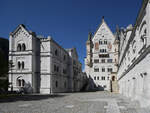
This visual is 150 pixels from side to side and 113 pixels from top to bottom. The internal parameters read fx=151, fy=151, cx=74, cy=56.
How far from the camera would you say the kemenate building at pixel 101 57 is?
60.2 metres

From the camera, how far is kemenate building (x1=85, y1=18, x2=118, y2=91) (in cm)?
6016

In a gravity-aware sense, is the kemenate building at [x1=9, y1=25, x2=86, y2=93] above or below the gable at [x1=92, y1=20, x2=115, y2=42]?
below

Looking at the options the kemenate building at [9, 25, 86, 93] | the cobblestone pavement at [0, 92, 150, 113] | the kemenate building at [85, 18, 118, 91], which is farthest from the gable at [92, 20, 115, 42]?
the cobblestone pavement at [0, 92, 150, 113]

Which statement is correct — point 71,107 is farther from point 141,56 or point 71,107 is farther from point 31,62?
point 31,62

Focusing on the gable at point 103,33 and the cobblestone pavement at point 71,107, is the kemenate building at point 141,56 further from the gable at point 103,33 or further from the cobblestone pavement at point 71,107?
the gable at point 103,33

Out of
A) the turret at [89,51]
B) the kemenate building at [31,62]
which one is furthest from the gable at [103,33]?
the kemenate building at [31,62]

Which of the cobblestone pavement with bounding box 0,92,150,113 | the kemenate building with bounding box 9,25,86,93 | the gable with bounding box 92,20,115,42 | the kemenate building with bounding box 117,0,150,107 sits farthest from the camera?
the gable with bounding box 92,20,115,42

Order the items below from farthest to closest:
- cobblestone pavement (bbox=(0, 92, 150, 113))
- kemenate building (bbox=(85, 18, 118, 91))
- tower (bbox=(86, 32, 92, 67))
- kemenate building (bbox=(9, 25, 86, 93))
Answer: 1. tower (bbox=(86, 32, 92, 67))
2. kemenate building (bbox=(85, 18, 118, 91))
3. kemenate building (bbox=(9, 25, 86, 93))
4. cobblestone pavement (bbox=(0, 92, 150, 113))

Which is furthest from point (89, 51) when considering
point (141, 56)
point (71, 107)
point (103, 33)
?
point (141, 56)

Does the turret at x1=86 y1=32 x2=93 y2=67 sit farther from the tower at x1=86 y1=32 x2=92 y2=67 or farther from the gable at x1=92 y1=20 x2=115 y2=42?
the gable at x1=92 y1=20 x2=115 y2=42

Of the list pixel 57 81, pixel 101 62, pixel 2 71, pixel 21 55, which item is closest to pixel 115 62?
pixel 101 62

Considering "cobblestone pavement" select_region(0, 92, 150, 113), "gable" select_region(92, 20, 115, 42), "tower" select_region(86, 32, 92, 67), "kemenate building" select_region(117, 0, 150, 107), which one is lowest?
"cobblestone pavement" select_region(0, 92, 150, 113)

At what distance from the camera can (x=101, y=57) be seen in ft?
204

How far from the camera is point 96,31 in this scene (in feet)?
212
